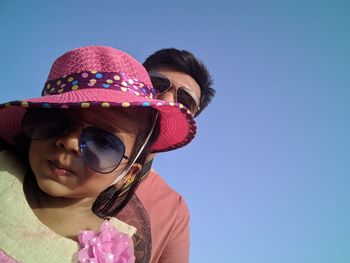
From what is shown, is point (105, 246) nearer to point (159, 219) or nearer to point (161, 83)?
point (159, 219)

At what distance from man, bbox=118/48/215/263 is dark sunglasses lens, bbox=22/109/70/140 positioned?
2.52 feet

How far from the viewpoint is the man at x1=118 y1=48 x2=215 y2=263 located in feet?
7.66

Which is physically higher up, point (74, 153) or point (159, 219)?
point (74, 153)

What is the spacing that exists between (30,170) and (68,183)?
1.17 feet

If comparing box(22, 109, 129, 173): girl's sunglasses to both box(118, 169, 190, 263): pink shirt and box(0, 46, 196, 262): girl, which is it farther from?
box(118, 169, 190, 263): pink shirt

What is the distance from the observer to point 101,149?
5.80 feet

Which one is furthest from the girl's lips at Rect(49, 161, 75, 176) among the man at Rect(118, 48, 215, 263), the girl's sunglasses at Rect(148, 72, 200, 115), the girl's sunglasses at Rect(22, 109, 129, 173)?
the girl's sunglasses at Rect(148, 72, 200, 115)

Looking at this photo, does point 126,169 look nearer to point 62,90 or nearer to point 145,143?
point 145,143

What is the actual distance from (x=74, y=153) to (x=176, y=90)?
1.98 metres

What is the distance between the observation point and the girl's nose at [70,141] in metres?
1.68

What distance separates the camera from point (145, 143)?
2.07 metres

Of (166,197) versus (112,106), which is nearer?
(112,106)

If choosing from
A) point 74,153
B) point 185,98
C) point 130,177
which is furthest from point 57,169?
point 185,98

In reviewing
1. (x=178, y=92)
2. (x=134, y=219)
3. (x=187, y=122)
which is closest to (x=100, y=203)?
(x=134, y=219)
